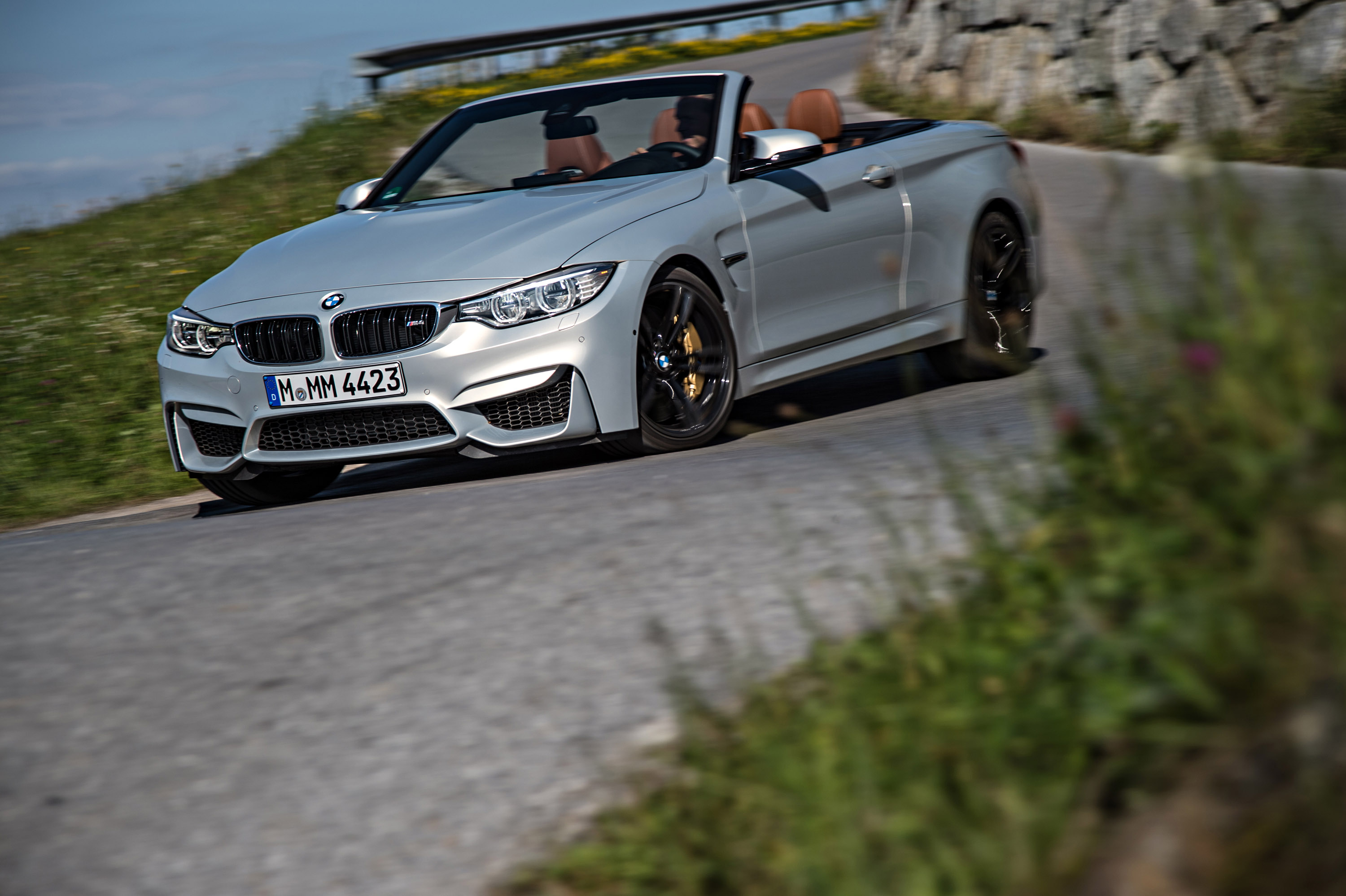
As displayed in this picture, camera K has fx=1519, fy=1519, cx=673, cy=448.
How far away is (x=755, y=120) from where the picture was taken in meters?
8.04

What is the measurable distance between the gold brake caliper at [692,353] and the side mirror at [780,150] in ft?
3.17

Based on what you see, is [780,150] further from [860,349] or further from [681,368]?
[681,368]

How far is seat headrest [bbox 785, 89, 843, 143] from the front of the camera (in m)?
8.00

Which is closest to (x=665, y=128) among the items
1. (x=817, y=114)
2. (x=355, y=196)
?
(x=817, y=114)

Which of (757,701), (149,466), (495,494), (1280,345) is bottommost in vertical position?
(149,466)

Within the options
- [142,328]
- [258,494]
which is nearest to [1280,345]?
[258,494]

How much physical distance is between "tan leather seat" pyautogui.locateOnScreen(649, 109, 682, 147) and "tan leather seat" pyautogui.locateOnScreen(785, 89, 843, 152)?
37.3 inches

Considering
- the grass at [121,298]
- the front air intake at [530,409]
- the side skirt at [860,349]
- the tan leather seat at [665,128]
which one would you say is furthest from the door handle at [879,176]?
the grass at [121,298]

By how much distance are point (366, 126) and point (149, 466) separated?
379 inches

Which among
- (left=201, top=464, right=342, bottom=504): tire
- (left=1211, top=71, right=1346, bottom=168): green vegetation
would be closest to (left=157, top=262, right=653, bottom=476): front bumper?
(left=201, top=464, right=342, bottom=504): tire

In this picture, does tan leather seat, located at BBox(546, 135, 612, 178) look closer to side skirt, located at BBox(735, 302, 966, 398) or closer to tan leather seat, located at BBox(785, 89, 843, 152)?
tan leather seat, located at BBox(785, 89, 843, 152)

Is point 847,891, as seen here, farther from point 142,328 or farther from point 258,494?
point 142,328

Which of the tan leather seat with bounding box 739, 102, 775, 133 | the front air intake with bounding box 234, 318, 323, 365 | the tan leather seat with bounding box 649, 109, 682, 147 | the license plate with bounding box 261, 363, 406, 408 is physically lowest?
the license plate with bounding box 261, 363, 406, 408

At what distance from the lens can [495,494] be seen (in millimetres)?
5223
